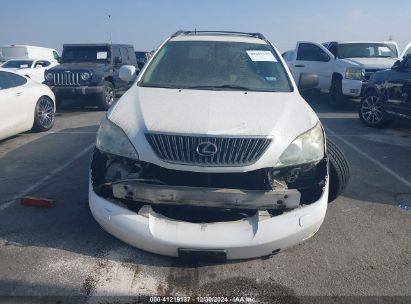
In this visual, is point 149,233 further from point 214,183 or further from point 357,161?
point 357,161

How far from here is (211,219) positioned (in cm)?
271

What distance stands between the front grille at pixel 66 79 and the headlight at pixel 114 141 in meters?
7.39

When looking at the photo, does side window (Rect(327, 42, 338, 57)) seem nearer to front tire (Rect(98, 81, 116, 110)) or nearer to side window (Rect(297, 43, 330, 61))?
side window (Rect(297, 43, 330, 61))

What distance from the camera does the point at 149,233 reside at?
251cm

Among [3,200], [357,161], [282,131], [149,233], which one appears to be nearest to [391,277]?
[282,131]

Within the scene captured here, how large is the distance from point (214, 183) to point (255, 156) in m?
0.37

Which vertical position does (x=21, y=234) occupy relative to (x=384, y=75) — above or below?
below

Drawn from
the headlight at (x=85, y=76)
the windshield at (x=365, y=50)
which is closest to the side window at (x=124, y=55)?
the headlight at (x=85, y=76)

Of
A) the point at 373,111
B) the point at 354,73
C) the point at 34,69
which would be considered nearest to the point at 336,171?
the point at 373,111

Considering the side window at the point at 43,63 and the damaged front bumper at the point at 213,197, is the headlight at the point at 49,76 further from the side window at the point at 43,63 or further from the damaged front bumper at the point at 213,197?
the damaged front bumper at the point at 213,197

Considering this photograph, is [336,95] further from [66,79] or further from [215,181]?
[215,181]

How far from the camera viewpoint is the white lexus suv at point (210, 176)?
251 cm

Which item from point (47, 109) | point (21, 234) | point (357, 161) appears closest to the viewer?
point (21, 234)

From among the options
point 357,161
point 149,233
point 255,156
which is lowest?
point 357,161
